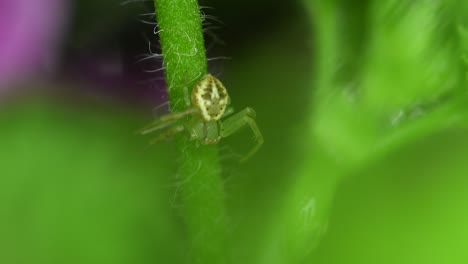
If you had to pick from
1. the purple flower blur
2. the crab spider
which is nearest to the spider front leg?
the crab spider

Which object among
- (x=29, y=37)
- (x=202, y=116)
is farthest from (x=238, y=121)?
(x=29, y=37)

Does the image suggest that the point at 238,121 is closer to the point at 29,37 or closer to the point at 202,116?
the point at 202,116

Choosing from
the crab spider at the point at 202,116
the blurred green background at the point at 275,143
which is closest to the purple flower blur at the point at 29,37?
the blurred green background at the point at 275,143

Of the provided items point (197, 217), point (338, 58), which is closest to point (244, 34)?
point (338, 58)

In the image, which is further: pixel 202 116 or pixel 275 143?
pixel 275 143

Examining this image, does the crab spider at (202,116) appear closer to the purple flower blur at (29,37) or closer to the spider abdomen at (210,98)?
the spider abdomen at (210,98)

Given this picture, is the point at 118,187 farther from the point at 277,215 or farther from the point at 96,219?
the point at 277,215

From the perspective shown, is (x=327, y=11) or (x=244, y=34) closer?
(x=327, y=11)
